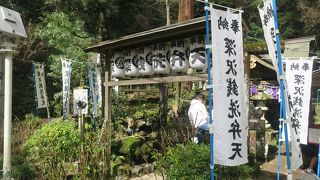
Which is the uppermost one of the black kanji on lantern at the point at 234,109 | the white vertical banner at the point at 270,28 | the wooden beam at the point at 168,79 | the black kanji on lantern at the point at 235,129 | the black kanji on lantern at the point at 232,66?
the white vertical banner at the point at 270,28

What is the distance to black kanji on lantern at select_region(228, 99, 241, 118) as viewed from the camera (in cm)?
490

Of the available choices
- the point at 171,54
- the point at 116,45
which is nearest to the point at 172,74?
the point at 171,54

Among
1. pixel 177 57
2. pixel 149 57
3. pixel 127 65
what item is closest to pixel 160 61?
pixel 149 57

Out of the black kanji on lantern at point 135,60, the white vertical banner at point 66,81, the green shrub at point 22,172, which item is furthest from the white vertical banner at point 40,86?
the black kanji on lantern at point 135,60

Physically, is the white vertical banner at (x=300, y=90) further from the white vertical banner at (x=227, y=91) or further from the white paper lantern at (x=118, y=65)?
the white paper lantern at (x=118, y=65)

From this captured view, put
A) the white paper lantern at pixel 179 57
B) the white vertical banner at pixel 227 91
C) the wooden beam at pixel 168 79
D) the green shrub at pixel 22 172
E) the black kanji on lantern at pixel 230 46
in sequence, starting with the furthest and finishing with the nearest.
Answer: the white paper lantern at pixel 179 57 < the green shrub at pixel 22 172 < the wooden beam at pixel 168 79 < the black kanji on lantern at pixel 230 46 < the white vertical banner at pixel 227 91

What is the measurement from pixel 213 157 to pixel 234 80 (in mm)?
1242

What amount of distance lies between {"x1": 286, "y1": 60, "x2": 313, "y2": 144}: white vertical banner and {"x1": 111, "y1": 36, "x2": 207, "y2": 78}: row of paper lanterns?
268 centimetres

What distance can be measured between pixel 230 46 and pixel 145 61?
2.98 meters

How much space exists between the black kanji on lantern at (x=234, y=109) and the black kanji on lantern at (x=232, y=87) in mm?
126

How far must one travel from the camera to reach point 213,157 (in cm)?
479

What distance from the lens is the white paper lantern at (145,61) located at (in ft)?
24.9

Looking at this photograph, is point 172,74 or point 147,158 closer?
point 172,74

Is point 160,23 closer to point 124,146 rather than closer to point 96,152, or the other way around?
point 124,146
